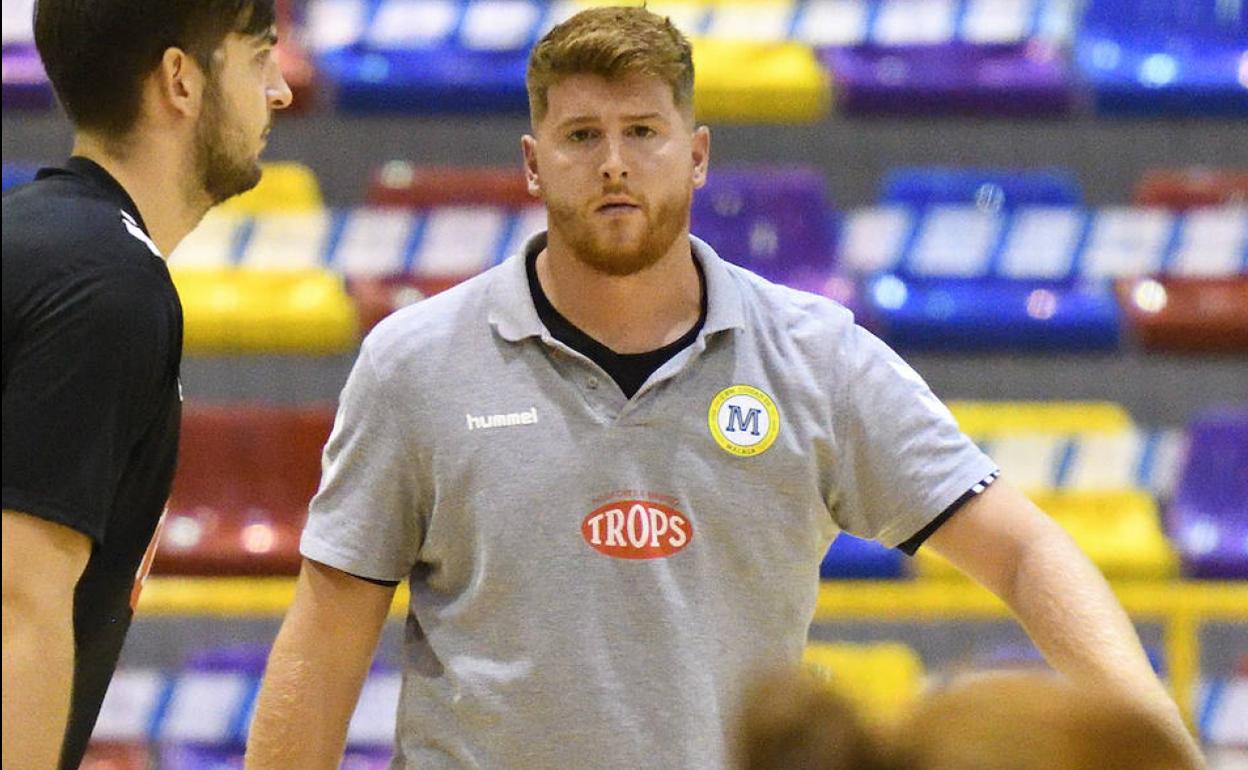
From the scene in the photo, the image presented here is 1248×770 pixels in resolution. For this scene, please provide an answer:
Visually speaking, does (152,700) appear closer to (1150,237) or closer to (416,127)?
(416,127)

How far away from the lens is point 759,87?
621 cm

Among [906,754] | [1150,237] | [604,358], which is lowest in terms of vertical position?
[1150,237]

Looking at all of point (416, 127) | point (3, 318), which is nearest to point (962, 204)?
point (416, 127)

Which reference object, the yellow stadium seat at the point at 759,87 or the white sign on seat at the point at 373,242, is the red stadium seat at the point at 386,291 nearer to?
the white sign on seat at the point at 373,242

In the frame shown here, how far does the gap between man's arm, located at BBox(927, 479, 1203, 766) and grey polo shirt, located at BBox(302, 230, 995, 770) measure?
1.9 inches

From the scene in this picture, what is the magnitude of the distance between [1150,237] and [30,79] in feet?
11.4

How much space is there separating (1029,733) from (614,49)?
1652 millimetres

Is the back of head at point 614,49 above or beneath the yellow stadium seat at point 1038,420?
above

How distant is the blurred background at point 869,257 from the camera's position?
5273 mm

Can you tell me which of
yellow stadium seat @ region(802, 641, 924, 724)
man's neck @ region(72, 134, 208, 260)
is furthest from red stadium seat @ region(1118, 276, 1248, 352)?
man's neck @ region(72, 134, 208, 260)

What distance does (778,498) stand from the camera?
247 cm

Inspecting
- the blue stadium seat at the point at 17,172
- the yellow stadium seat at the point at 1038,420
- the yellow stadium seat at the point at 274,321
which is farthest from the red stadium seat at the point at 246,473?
the yellow stadium seat at the point at 1038,420

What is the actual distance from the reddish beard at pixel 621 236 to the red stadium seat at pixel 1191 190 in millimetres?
3831

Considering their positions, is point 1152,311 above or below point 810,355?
below
